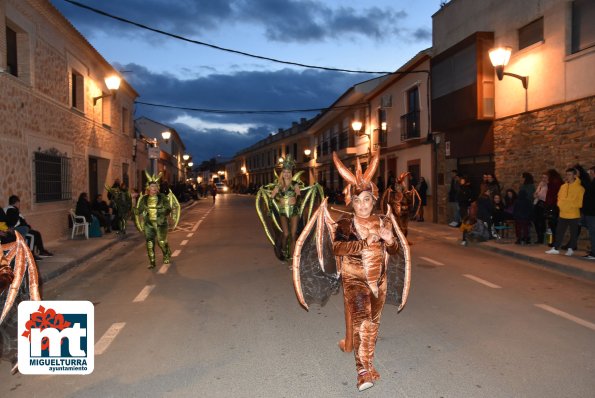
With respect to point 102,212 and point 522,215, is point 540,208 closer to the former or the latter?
point 522,215

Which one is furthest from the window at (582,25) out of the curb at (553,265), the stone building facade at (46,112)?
the stone building facade at (46,112)

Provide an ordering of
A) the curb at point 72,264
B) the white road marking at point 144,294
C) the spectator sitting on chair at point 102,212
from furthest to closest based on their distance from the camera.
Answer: the spectator sitting on chair at point 102,212 < the curb at point 72,264 < the white road marking at point 144,294

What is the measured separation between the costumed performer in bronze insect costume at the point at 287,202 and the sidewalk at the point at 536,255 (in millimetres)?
4657

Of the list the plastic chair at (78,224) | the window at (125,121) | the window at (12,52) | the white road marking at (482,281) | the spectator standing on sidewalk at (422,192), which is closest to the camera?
the white road marking at (482,281)

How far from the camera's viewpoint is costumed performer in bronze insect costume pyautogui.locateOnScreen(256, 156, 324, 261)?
8.75 metres

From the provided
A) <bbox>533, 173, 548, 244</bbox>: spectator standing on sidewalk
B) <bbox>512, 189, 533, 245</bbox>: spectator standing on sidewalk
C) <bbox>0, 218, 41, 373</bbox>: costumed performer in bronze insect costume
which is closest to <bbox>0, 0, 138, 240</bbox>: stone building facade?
<bbox>0, 218, 41, 373</bbox>: costumed performer in bronze insect costume

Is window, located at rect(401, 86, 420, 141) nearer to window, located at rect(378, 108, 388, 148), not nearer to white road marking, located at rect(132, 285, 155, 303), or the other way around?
window, located at rect(378, 108, 388, 148)

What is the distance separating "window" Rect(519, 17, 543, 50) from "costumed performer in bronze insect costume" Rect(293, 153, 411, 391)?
38.0ft

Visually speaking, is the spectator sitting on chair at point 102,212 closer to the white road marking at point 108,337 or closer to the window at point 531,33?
the white road marking at point 108,337

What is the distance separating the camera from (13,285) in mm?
3730

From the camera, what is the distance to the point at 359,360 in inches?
151

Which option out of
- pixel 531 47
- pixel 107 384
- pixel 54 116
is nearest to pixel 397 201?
pixel 531 47

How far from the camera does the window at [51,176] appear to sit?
41.5ft

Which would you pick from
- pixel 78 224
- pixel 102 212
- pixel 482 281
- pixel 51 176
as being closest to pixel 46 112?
pixel 51 176
